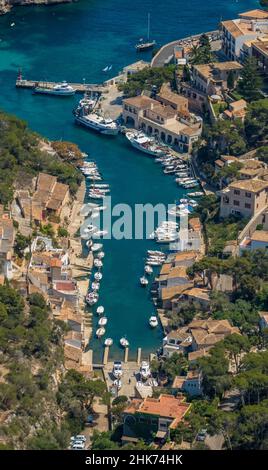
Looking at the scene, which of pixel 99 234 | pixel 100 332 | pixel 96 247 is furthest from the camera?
pixel 99 234

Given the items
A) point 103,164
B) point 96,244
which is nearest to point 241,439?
point 96,244

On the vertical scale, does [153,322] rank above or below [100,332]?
above

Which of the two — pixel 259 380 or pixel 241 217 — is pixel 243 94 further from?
pixel 259 380

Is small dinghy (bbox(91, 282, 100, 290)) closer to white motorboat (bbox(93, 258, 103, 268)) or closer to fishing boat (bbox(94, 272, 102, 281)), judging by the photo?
fishing boat (bbox(94, 272, 102, 281))

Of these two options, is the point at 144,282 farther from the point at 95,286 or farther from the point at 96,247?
the point at 96,247

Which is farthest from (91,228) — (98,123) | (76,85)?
(76,85)

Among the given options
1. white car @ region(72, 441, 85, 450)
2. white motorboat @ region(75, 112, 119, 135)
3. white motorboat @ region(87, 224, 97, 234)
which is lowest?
white car @ region(72, 441, 85, 450)

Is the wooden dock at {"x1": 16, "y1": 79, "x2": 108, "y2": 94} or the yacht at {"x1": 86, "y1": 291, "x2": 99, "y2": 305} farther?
the wooden dock at {"x1": 16, "y1": 79, "x2": 108, "y2": 94}

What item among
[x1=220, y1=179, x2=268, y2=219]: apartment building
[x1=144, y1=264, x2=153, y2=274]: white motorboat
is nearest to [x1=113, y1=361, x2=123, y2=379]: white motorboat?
[x1=144, y1=264, x2=153, y2=274]: white motorboat
